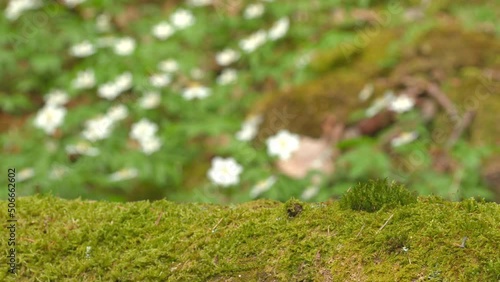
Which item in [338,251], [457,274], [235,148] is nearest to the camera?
[457,274]

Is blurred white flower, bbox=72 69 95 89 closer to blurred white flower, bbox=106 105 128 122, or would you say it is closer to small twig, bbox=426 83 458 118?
blurred white flower, bbox=106 105 128 122


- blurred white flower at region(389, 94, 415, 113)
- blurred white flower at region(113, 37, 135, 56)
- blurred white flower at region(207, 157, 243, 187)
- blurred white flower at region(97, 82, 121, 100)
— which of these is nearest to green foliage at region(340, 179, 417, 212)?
blurred white flower at region(207, 157, 243, 187)

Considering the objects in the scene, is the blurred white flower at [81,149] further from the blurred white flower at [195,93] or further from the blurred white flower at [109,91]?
the blurred white flower at [195,93]

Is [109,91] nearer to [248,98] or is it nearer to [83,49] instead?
[83,49]

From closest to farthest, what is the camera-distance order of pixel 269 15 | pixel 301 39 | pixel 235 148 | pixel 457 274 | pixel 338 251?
pixel 457 274, pixel 338 251, pixel 235 148, pixel 301 39, pixel 269 15

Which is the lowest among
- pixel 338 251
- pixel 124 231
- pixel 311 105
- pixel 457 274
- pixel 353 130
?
pixel 457 274

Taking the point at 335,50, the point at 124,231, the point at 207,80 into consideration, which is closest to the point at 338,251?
the point at 124,231

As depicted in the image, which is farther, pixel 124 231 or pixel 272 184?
pixel 272 184

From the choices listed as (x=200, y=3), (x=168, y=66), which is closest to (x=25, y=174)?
(x=168, y=66)

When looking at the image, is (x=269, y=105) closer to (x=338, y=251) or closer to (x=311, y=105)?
(x=311, y=105)

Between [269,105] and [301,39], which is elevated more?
[301,39]
